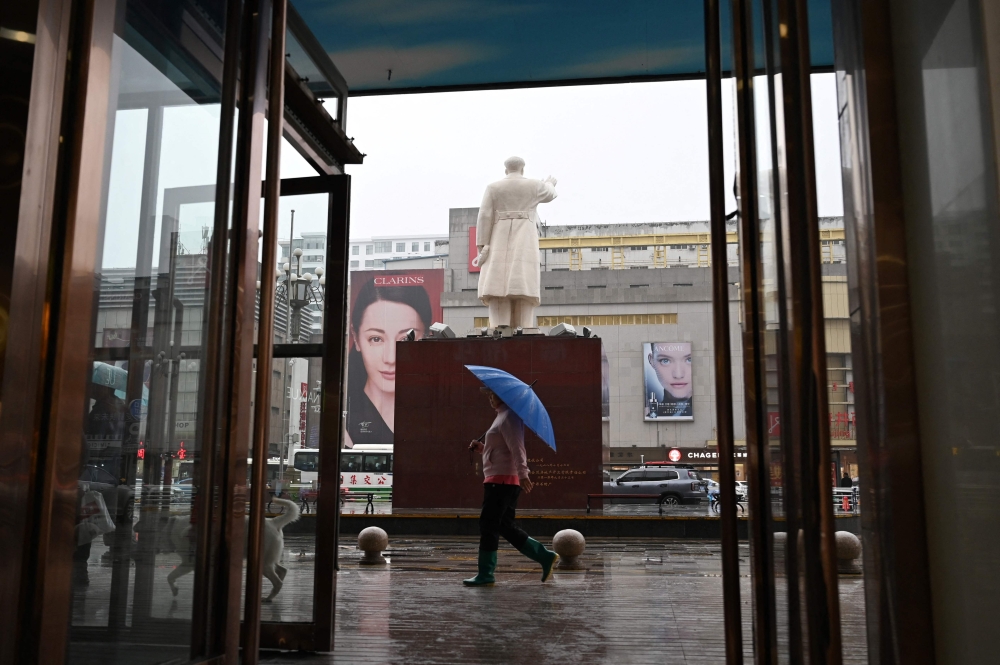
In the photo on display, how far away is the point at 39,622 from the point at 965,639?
1.94 m

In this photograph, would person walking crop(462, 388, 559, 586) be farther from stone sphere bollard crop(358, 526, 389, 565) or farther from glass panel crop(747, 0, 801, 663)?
glass panel crop(747, 0, 801, 663)

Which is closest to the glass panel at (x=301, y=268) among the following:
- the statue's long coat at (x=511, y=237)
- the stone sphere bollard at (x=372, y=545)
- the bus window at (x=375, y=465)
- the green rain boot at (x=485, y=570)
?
the green rain boot at (x=485, y=570)

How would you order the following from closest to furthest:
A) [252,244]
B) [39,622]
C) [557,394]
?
[39,622] → [252,244] → [557,394]

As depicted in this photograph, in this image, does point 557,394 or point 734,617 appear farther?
point 557,394

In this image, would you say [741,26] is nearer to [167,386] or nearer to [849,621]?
[849,621]

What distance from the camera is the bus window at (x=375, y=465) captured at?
27500mm

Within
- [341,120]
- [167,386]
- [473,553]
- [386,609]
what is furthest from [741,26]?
[473,553]

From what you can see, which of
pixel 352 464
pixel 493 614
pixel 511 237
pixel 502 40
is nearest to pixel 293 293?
pixel 493 614

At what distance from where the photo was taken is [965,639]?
1.78m

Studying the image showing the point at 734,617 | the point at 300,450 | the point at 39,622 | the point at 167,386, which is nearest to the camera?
the point at 39,622

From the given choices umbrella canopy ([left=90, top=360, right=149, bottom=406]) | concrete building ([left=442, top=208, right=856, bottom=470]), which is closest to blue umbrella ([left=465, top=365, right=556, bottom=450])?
umbrella canopy ([left=90, top=360, right=149, bottom=406])

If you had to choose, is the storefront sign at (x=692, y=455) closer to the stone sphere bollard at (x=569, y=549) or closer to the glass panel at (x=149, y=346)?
the stone sphere bollard at (x=569, y=549)

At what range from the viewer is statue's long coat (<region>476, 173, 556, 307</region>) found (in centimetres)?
1278

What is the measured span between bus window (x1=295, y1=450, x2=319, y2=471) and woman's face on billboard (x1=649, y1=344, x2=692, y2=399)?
32389 mm
